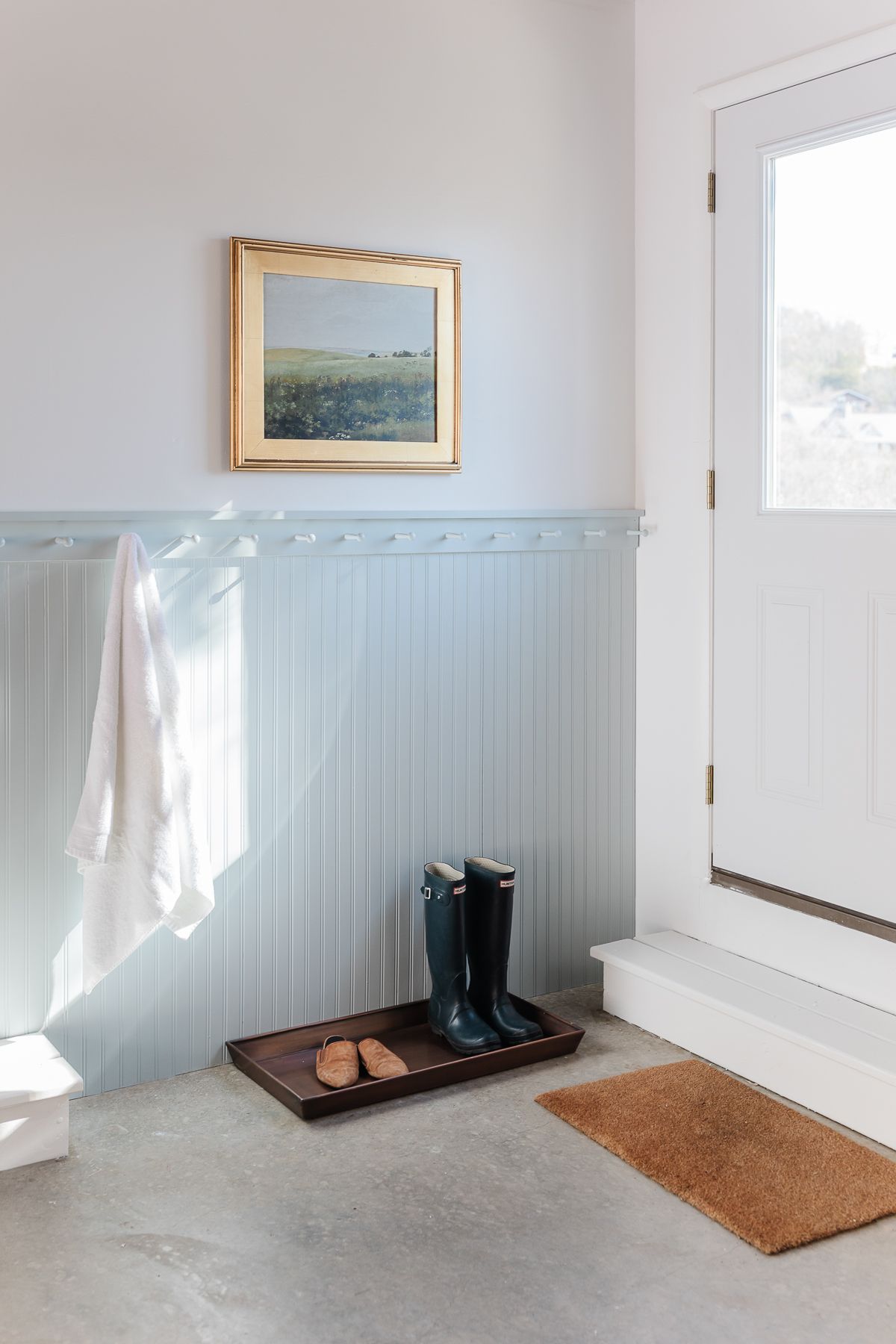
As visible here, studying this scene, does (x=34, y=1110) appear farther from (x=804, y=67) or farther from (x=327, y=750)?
(x=804, y=67)

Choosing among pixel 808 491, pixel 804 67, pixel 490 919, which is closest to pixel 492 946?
pixel 490 919

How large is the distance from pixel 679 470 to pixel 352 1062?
61.4 inches

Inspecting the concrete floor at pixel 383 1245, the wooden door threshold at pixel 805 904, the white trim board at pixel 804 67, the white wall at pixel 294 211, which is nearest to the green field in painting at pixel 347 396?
the white wall at pixel 294 211

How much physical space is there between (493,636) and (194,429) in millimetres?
848

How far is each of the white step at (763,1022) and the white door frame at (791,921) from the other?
32 millimetres

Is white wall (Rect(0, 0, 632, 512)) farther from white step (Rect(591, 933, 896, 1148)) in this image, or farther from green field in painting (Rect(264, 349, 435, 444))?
white step (Rect(591, 933, 896, 1148))

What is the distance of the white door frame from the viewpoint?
8.46 ft

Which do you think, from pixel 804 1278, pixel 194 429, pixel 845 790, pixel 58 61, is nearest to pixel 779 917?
pixel 845 790

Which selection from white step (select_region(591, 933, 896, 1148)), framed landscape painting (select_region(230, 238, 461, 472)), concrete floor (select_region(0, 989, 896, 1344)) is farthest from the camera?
framed landscape painting (select_region(230, 238, 461, 472))

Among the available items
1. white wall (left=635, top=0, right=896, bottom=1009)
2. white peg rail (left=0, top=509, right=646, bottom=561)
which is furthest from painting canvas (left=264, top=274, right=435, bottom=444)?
white wall (left=635, top=0, right=896, bottom=1009)

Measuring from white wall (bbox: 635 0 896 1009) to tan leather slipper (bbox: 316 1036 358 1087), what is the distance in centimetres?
93

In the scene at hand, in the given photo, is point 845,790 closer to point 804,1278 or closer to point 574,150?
point 804,1278

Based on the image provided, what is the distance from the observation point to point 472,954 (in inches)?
113

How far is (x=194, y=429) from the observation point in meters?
2.60
